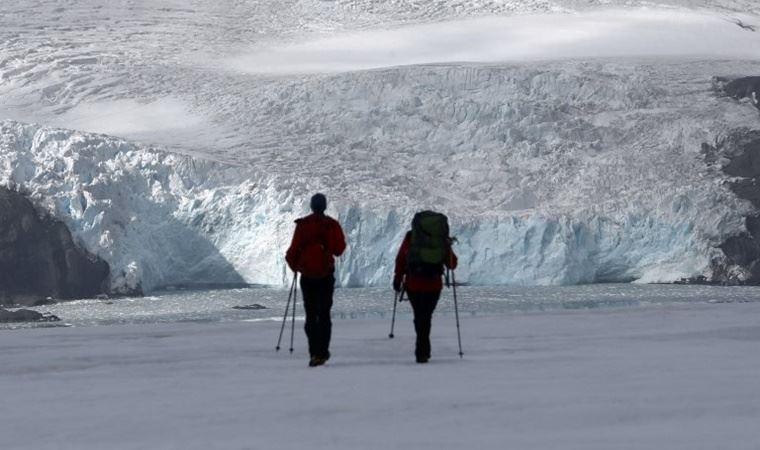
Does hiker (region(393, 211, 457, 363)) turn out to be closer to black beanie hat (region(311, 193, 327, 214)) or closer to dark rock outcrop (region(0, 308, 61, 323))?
black beanie hat (region(311, 193, 327, 214))

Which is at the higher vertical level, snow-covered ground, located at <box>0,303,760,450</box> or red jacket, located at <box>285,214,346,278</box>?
red jacket, located at <box>285,214,346,278</box>

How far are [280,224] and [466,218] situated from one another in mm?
4184

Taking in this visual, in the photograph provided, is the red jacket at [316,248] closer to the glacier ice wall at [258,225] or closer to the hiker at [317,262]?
the hiker at [317,262]

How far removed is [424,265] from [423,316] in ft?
1.05

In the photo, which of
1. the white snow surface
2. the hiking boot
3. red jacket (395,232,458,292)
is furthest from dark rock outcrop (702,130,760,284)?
the hiking boot

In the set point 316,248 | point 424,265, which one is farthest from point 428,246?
point 316,248

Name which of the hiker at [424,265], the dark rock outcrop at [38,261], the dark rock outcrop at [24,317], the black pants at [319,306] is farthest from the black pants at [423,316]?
the dark rock outcrop at [38,261]

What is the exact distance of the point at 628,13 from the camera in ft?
187

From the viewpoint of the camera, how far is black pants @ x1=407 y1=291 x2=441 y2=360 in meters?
9.41

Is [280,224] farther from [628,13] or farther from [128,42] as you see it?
[628,13]

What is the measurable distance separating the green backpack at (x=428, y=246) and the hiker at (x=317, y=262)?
46 cm

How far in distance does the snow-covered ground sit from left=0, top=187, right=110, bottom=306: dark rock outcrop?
854 inches

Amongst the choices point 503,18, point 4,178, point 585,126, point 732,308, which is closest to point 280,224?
point 4,178

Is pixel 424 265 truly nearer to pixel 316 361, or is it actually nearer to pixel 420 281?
pixel 420 281
